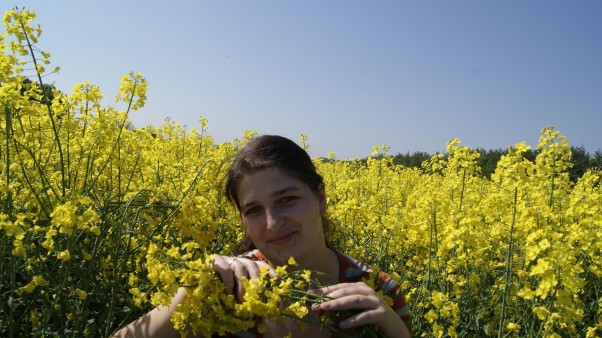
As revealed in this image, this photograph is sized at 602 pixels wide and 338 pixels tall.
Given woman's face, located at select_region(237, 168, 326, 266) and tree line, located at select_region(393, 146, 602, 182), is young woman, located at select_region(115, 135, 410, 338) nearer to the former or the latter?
woman's face, located at select_region(237, 168, 326, 266)

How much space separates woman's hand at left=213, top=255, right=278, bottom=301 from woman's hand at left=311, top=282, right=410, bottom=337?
0.59ft

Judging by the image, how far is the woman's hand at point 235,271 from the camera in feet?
4.58

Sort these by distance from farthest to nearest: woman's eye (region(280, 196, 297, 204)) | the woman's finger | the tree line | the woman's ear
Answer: the tree line < the woman's ear < woman's eye (region(280, 196, 297, 204)) < the woman's finger

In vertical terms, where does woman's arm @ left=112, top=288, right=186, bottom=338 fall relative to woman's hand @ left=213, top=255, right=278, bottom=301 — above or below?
below

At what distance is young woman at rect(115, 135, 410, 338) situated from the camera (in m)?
1.40

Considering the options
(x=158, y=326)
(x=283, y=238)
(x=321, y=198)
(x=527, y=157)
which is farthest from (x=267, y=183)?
(x=527, y=157)

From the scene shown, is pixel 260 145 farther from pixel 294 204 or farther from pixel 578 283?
pixel 578 283

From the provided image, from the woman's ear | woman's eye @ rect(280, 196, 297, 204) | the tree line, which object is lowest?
woman's eye @ rect(280, 196, 297, 204)

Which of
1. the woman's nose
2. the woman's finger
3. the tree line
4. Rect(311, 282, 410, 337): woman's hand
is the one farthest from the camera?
the tree line

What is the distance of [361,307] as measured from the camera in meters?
1.32

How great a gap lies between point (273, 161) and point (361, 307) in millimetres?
710

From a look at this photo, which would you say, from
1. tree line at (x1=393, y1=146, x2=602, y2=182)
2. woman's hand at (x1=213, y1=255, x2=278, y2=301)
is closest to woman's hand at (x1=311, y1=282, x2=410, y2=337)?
woman's hand at (x1=213, y1=255, x2=278, y2=301)

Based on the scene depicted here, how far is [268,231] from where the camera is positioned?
1689 millimetres

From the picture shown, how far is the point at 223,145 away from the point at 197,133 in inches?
31.4
